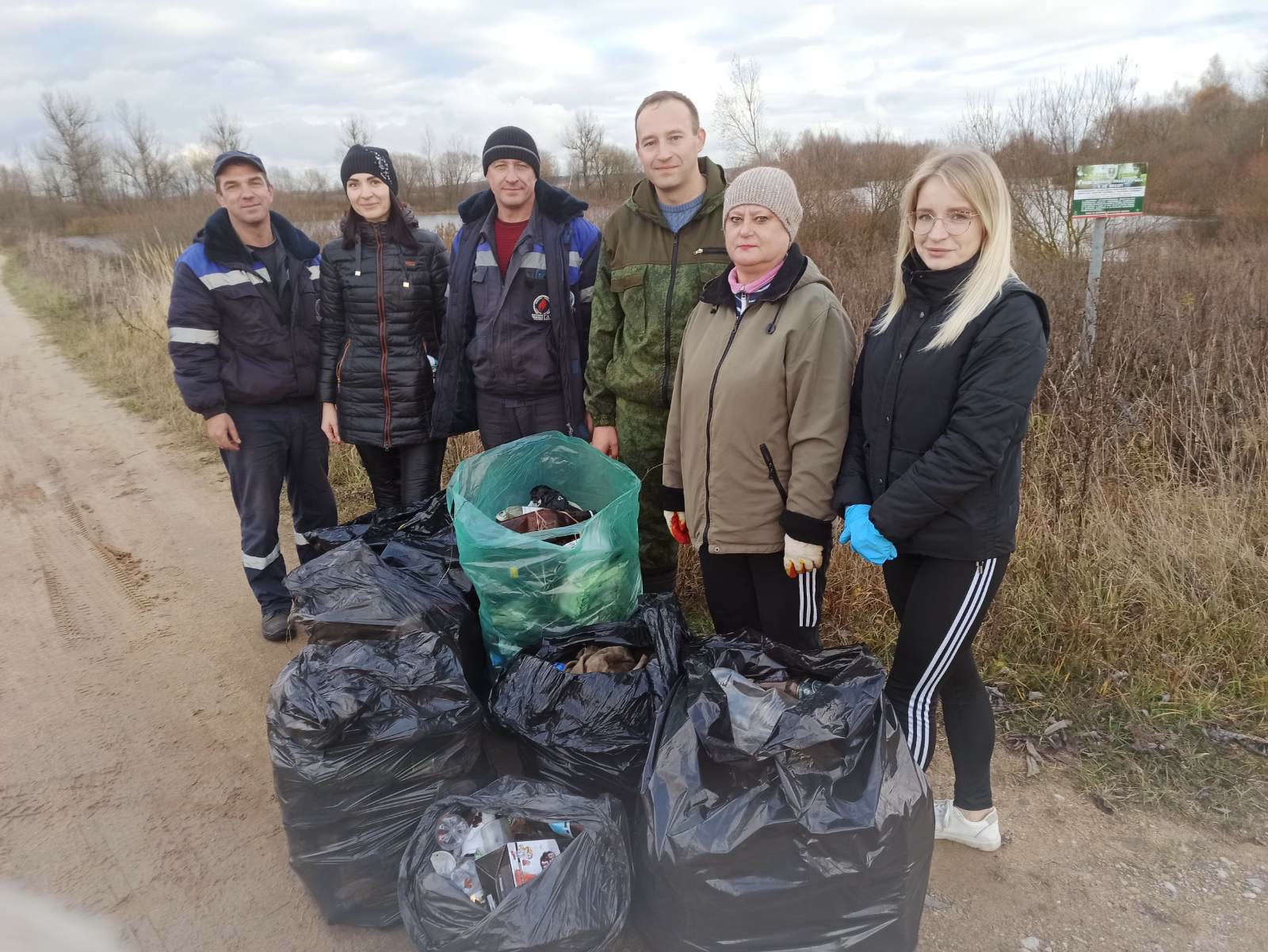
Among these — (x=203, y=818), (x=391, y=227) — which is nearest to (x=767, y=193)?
(x=391, y=227)

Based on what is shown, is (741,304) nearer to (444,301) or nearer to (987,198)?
(987,198)

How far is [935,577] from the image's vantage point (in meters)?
1.80

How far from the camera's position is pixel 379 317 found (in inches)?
120

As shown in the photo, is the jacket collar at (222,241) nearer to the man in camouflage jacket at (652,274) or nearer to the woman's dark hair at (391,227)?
the woman's dark hair at (391,227)

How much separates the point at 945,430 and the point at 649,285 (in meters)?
1.18

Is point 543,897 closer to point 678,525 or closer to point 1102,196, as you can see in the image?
point 678,525

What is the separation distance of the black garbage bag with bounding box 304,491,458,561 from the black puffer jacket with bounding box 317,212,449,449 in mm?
347

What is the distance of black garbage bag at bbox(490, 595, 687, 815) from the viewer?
1.97 metres

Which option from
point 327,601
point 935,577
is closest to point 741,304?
point 935,577

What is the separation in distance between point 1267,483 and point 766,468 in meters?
2.71

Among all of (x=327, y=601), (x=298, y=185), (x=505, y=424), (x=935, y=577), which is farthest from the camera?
(x=298, y=185)

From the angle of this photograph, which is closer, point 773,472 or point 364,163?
point 773,472

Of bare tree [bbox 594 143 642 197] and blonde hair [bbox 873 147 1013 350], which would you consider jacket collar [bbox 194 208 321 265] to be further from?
bare tree [bbox 594 143 642 197]

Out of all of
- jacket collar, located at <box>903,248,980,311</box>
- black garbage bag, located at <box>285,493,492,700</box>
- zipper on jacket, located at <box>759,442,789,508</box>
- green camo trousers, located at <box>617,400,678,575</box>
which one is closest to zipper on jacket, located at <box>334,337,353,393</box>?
black garbage bag, located at <box>285,493,492,700</box>
